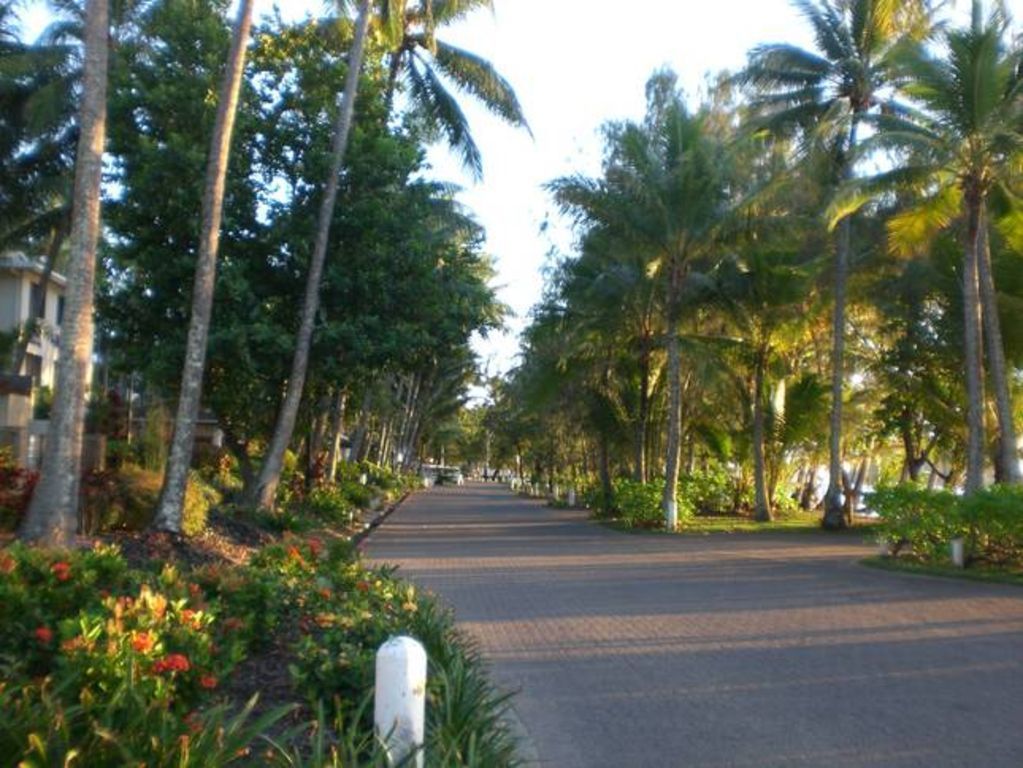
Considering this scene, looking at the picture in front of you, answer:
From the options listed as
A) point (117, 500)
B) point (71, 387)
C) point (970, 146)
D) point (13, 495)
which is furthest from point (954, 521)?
point (13, 495)

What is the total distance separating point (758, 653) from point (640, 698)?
8.05ft

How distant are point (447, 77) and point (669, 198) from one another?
5984mm

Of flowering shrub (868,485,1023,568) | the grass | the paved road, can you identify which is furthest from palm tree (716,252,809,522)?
the paved road

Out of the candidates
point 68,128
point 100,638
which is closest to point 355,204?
point 68,128

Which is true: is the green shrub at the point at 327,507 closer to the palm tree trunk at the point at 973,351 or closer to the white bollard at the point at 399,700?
the palm tree trunk at the point at 973,351

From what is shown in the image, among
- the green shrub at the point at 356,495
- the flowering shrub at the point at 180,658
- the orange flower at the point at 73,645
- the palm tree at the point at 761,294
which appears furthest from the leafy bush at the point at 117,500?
the palm tree at the point at 761,294

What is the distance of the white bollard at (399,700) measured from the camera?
5355mm

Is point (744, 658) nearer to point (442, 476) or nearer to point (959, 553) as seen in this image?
point (959, 553)

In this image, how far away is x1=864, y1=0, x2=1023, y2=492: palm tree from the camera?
787 inches

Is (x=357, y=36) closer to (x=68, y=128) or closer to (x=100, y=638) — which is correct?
(x=68, y=128)

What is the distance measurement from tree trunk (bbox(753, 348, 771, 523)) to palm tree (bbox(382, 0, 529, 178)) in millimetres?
11350

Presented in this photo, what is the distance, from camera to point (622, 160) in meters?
30.4

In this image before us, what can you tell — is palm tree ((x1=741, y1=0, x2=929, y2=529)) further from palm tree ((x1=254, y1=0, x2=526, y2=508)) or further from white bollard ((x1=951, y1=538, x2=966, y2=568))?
white bollard ((x1=951, y1=538, x2=966, y2=568))

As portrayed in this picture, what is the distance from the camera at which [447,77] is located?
2783cm
